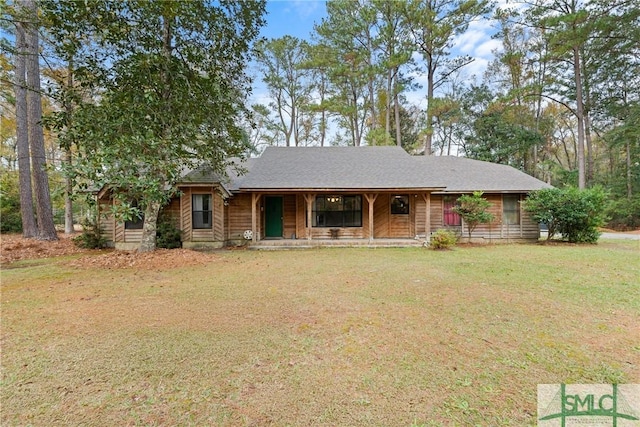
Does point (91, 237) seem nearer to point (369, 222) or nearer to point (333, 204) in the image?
point (333, 204)

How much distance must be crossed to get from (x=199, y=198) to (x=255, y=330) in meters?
8.95

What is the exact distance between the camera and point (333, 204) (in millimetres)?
12930

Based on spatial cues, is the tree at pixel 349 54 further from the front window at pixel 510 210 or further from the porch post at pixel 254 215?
the porch post at pixel 254 215

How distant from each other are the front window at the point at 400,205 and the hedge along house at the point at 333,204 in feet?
0.15

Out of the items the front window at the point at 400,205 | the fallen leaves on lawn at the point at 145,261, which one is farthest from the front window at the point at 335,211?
the fallen leaves on lawn at the point at 145,261

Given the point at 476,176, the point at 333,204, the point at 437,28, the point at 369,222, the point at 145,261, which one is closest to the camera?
the point at 145,261

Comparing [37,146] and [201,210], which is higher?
[37,146]

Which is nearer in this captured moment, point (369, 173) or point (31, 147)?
point (31, 147)

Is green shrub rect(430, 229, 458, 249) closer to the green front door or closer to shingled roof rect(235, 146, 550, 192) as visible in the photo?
shingled roof rect(235, 146, 550, 192)

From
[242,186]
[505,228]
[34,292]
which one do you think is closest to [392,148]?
[505,228]

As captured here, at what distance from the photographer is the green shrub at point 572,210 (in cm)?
1128

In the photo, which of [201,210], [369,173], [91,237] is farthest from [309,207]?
[91,237]

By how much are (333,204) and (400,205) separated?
10.5 feet

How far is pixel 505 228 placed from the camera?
13031mm
